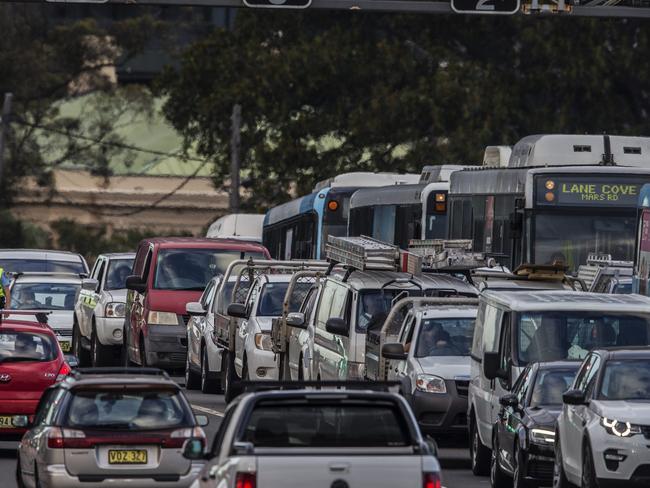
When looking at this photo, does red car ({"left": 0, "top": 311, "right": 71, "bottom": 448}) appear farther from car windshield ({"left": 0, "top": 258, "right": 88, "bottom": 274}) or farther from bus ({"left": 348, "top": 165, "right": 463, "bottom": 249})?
car windshield ({"left": 0, "top": 258, "right": 88, "bottom": 274})

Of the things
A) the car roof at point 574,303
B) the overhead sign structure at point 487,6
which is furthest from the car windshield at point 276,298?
the car roof at point 574,303

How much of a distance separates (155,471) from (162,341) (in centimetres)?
1723

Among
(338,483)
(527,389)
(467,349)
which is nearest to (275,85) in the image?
(467,349)

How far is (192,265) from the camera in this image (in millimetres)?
34500

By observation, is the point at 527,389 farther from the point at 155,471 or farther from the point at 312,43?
the point at 312,43

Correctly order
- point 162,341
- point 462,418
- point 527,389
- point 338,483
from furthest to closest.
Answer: point 162,341, point 462,418, point 527,389, point 338,483

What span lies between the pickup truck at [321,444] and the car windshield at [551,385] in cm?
654

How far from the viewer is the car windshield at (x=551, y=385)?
19031 mm

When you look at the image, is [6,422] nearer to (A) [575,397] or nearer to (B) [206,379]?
(A) [575,397]

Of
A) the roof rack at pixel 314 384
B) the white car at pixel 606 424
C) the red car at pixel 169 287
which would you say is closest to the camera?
the roof rack at pixel 314 384

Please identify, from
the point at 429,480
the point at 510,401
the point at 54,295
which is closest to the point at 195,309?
the point at 54,295

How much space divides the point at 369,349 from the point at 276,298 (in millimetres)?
6067

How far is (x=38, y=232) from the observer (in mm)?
83625

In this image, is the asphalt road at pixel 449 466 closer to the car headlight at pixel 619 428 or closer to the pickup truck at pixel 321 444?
the car headlight at pixel 619 428
